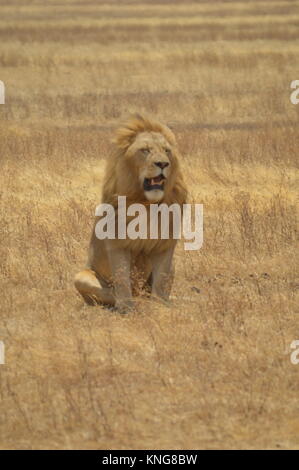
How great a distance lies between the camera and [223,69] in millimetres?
23125

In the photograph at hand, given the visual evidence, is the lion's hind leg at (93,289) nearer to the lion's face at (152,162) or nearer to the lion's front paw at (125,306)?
the lion's front paw at (125,306)

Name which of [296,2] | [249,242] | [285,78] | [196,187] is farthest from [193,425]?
[296,2]

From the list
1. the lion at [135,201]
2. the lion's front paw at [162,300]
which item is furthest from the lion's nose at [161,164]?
the lion's front paw at [162,300]

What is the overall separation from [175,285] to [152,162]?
164 cm

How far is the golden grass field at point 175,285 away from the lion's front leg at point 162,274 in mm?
165

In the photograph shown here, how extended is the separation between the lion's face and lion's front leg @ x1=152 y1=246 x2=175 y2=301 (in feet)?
1.77

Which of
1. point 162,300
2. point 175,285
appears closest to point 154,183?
point 162,300

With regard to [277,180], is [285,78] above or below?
above

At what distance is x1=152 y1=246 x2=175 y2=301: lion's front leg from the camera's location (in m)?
7.67

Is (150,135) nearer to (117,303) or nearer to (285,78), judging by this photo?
(117,303)

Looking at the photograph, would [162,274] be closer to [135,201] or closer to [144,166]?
[135,201]

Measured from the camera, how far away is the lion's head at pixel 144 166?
7312 mm

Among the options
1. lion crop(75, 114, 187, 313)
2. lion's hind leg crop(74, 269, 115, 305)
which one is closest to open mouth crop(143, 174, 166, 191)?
lion crop(75, 114, 187, 313)

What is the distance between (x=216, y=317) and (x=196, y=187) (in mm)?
5016
